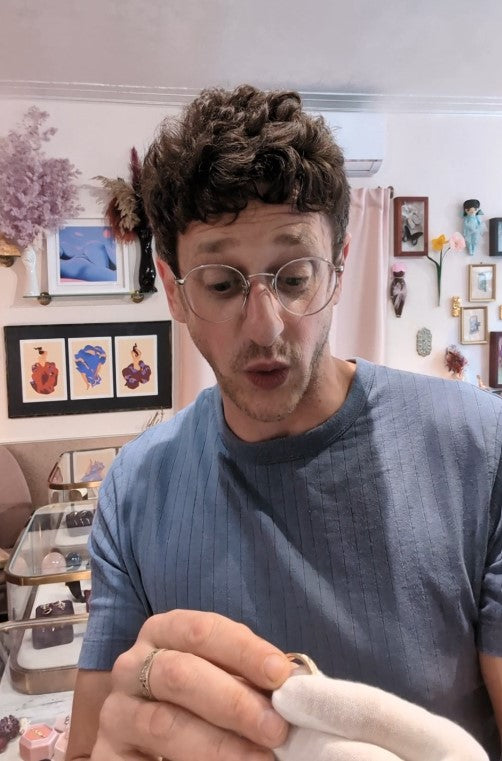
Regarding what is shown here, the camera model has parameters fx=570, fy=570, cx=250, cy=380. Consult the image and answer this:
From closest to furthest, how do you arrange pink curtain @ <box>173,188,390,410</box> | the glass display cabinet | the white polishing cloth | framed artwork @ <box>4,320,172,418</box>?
the white polishing cloth, the glass display cabinet, framed artwork @ <box>4,320,172,418</box>, pink curtain @ <box>173,188,390,410</box>

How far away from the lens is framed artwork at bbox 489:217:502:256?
361cm

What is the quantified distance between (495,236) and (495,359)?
2.58 feet

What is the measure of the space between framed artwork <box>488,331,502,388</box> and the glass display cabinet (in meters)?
2.44

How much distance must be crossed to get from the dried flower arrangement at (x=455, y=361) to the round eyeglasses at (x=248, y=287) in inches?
119

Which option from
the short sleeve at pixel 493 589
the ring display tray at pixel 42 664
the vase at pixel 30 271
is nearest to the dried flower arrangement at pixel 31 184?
the vase at pixel 30 271

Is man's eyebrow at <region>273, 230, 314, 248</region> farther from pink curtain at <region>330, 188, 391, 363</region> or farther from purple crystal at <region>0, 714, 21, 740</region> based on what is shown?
pink curtain at <region>330, 188, 391, 363</region>

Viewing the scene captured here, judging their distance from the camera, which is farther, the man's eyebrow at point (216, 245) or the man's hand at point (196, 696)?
the man's eyebrow at point (216, 245)

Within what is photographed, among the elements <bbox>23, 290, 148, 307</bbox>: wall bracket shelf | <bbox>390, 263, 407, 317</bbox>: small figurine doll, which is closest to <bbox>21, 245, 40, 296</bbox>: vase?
<bbox>23, 290, 148, 307</bbox>: wall bracket shelf

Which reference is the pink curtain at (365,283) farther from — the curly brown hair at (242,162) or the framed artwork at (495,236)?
the curly brown hair at (242,162)

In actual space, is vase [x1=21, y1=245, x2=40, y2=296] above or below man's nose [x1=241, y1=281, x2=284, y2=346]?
above

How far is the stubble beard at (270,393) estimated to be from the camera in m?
0.83

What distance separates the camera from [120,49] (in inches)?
100

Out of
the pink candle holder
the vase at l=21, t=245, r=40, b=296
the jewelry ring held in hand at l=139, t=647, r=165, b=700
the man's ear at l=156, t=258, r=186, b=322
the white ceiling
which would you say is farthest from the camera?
the vase at l=21, t=245, r=40, b=296

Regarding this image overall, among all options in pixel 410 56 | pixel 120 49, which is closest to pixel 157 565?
pixel 120 49
